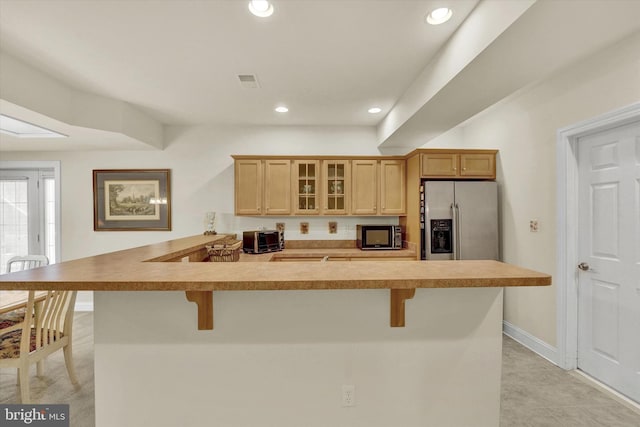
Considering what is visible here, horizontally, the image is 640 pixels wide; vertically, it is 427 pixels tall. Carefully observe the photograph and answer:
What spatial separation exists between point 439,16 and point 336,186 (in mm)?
2496

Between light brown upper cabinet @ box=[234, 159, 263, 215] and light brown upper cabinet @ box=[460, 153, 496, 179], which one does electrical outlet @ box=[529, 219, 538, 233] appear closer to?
light brown upper cabinet @ box=[460, 153, 496, 179]

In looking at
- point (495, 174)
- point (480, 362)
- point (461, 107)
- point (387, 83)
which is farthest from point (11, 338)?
point (495, 174)

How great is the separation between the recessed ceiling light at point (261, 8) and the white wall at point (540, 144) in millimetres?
2533

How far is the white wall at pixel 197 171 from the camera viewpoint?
4.34 m

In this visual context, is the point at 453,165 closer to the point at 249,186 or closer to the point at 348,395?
the point at 249,186

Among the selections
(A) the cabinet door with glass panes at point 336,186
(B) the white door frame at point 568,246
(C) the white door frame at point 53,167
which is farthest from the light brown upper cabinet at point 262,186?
(B) the white door frame at point 568,246

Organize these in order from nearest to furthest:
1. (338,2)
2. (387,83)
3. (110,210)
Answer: (338,2), (387,83), (110,210)

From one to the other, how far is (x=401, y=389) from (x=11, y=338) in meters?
2.83

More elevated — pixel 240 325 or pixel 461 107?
pixel 461 107

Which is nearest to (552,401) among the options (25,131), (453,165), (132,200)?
(453,165)

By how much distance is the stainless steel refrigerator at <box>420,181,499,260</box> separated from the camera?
356 centimetres

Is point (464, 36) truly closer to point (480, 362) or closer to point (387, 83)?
point (387, 83)

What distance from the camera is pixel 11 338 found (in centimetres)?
229

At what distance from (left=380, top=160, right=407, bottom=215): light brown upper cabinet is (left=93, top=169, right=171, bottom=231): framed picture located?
304 cm
